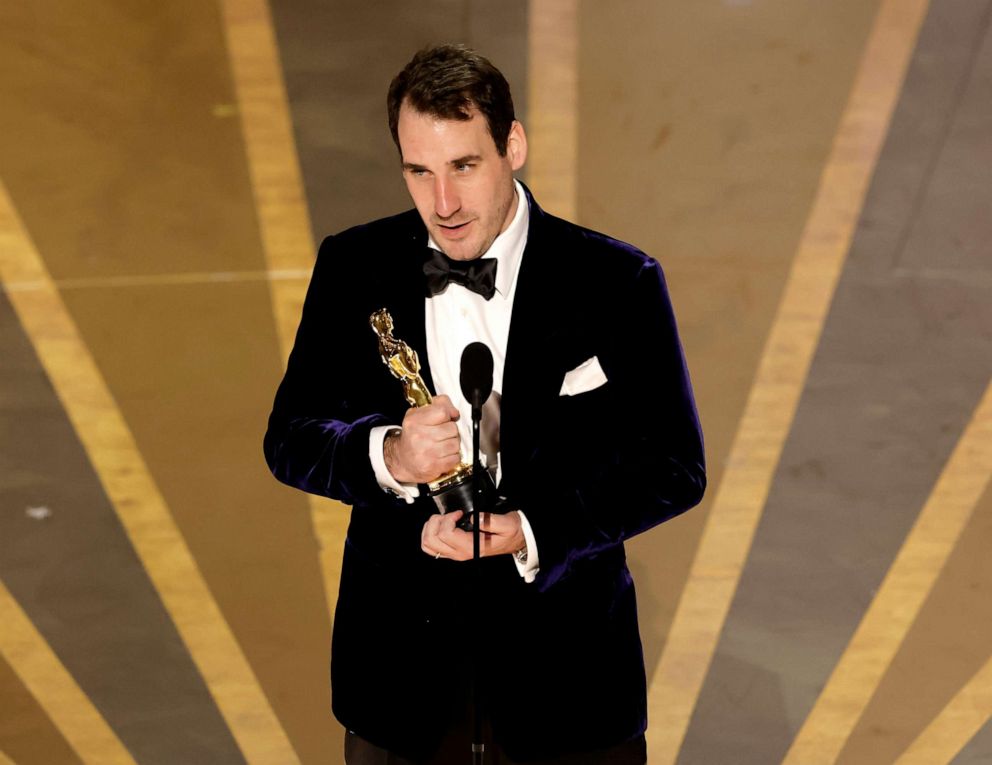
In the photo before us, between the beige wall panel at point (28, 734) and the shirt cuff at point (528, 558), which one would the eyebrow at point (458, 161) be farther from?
the beige wall panel at point (28, 734)

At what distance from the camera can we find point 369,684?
173cm

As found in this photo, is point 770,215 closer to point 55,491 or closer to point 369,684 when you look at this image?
point 369,684

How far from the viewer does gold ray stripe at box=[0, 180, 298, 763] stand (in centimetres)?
270

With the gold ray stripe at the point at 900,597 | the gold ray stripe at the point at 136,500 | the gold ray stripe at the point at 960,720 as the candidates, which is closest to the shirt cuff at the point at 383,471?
the gold ray stripe at the point at 136,500

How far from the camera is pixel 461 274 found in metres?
1.68

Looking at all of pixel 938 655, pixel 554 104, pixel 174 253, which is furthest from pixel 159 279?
pixel 938 655

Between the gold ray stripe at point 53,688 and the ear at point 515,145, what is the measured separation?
73.0 inches

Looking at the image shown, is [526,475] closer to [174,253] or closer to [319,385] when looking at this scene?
[319,385]

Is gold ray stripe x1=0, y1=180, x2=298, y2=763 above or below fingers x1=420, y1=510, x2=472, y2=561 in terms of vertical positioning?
below

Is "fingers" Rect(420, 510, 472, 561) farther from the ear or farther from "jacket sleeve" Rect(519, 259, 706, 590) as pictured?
the ear

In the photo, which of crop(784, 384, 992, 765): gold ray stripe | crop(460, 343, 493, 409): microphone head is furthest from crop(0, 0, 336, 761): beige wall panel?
crop(460, 343, 493, 409): microphone head

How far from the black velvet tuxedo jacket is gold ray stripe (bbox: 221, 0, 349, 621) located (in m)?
0.94

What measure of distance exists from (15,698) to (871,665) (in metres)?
2.00

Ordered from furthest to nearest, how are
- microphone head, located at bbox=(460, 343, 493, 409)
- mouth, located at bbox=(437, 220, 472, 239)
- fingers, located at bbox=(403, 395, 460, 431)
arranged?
mouth, located at bbox=(437, 220, 472, 239)
fingers, located at bbox=(403, 395, 460, 431)
microphone head, located at bbox=(460, 343, 493, 409)
